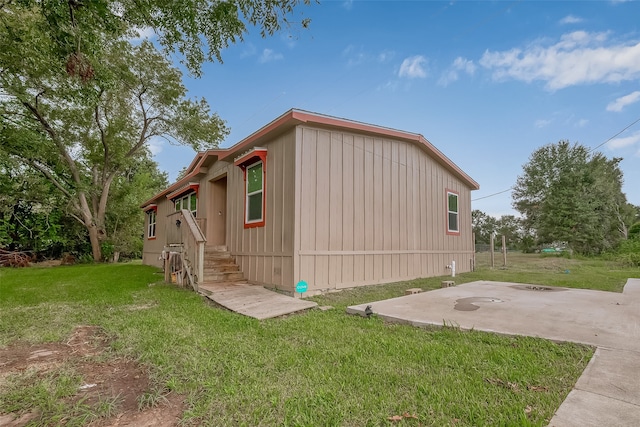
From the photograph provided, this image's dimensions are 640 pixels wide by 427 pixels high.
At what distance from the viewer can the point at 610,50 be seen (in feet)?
28.0

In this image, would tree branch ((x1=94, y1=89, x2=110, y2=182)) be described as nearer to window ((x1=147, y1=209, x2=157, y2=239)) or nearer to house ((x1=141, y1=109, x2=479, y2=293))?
window ((x1=147, y1=209, x2=157, y2=239))

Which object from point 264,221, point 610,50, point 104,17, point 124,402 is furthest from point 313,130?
point 610,50

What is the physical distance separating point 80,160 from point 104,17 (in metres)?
16.9

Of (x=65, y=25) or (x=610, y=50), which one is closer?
(x=65, y=25)

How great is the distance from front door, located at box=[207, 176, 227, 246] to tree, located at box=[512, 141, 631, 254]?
21715mm

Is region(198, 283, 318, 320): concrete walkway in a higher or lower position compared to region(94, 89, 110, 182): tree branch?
lower

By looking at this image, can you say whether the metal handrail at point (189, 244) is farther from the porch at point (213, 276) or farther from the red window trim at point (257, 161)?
the red window trim at point (257, 161)

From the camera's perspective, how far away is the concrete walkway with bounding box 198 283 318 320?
4561 mm

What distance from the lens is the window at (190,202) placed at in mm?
10602

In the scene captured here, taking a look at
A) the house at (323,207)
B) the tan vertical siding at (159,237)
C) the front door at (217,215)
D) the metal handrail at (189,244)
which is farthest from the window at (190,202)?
the metal handrail at (189,244)

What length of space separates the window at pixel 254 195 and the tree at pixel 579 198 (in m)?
21.7

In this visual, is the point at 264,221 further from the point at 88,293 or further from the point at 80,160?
the point at 80,160

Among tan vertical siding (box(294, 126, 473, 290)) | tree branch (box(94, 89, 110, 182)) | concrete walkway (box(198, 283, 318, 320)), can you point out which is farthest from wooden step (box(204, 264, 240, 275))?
tree branch (box(94, 89, 110, 182))

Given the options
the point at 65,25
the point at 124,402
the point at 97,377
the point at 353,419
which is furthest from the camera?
the point at 65,25
